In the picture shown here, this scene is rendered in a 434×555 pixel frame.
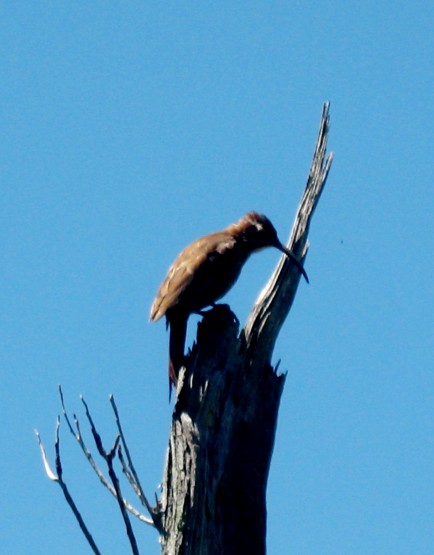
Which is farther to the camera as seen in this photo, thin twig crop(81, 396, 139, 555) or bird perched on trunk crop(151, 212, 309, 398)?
bird perched on trunk crop(151, 212, 309, 398)

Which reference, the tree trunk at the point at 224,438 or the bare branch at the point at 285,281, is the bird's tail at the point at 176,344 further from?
the bare branch at the point at 285,281

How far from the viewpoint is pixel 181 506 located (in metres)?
7.23

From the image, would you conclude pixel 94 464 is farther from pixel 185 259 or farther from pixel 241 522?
pixel 185 259

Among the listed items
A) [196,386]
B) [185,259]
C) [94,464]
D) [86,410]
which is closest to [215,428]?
[196,386]

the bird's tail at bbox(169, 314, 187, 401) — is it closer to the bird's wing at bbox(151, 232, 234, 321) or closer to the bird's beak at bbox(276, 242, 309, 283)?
the bird's wing at bbox(151, 232, 234, 321)

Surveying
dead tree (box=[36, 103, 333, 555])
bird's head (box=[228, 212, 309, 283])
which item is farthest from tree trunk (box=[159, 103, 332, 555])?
bird's head (box=[228, 212, 309, 283])

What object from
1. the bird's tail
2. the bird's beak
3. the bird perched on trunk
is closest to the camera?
the bird's tail

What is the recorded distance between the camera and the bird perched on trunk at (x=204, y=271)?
28.0 ft

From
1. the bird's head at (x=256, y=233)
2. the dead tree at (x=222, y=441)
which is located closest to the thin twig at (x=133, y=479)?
the dead tree at (x=222, y=441)

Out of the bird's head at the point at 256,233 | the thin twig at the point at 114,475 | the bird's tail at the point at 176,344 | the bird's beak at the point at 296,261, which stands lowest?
the thin twig at the point at 114,475

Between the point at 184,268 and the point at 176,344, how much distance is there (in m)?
0.75

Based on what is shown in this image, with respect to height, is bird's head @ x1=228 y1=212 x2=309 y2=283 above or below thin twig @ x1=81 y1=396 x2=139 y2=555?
above

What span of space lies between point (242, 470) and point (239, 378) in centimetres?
51

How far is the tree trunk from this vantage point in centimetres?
727
